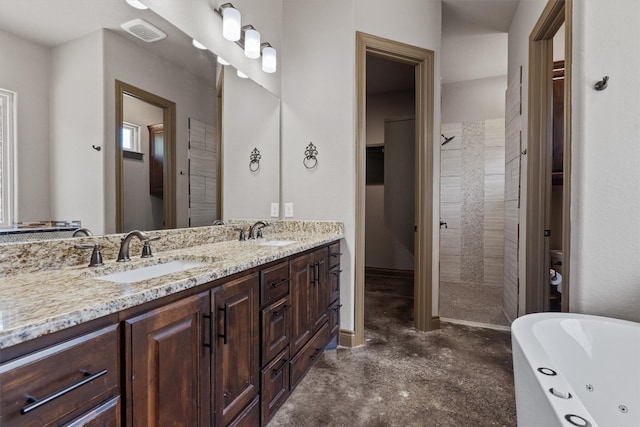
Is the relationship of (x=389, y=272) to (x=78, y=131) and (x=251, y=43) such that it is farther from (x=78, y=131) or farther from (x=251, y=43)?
(x=78, y=131)

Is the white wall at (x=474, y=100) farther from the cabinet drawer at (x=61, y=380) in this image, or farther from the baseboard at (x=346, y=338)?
the cabinet drawer at (x=61, y=380)

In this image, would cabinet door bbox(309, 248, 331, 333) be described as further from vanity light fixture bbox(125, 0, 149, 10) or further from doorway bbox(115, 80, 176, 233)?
vanity light fixture bbox(125, 0, 149, 10)

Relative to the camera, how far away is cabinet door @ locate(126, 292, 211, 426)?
80 centimetres

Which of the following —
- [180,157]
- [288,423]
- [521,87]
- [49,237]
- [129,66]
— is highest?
[521,87]

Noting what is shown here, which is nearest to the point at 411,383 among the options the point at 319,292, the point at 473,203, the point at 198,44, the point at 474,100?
the point at 319,292

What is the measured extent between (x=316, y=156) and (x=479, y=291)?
2882 millimetres

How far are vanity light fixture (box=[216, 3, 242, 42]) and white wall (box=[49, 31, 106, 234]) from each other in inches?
34.2

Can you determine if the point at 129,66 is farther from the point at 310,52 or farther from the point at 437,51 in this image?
the point at 437,51

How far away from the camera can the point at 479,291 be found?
3902 mm

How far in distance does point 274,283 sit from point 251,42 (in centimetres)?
170

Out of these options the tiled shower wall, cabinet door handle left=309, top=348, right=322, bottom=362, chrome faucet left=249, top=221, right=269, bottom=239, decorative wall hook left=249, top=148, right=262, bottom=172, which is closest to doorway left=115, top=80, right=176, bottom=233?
chrome faucet left=249, top=221, right=269, bottom=239

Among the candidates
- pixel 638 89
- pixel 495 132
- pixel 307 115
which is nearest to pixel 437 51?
pixel 307 115

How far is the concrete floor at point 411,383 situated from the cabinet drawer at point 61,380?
1.09 m

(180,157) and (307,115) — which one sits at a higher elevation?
(307,115)
